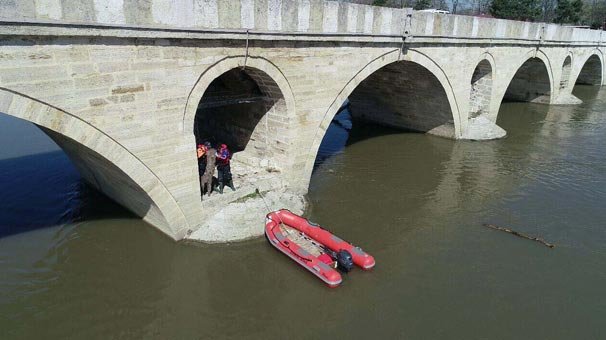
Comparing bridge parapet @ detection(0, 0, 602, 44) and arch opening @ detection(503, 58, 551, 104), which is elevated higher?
bridge parapet @ detection(0, 0, 602, 44)

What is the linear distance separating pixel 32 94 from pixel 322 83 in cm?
649

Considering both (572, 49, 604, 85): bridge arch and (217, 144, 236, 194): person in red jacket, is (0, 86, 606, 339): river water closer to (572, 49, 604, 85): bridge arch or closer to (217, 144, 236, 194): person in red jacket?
(217, 144, 236, 194): person in red jacket

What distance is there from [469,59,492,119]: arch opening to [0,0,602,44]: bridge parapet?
2340 millimetres

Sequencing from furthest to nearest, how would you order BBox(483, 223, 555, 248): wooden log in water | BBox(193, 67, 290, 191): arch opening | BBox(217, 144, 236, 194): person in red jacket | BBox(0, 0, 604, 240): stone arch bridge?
BBox(193, 67, 290, 191): arch opening, BBox(217, 144, 236, 194): person in red jacket, BBox(483, 223, 555, 248): wooden log in water, BBox(0, 0, 604, 240): stone arch bridge

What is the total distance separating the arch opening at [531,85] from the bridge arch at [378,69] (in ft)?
35.7

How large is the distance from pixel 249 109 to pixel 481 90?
1182 cm

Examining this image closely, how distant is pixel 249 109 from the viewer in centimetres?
1123

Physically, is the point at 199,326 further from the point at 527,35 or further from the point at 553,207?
the point at 527,35

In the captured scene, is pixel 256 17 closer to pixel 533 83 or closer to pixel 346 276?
pixel 346 276

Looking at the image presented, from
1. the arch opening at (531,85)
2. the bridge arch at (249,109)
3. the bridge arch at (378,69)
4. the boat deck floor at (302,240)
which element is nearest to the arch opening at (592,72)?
the arch opening at (531,85)

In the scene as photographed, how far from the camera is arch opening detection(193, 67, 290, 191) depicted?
398 inches

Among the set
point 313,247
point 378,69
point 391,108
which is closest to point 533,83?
point 391,108

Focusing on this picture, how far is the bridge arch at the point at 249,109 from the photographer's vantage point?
863 centimetres

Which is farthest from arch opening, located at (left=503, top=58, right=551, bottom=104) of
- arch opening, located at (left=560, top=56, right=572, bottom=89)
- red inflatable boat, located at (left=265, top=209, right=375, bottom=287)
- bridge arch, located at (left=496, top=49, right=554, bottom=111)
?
red inflatable boat, located at (left=265, top=209, right=375, bottom=287)
